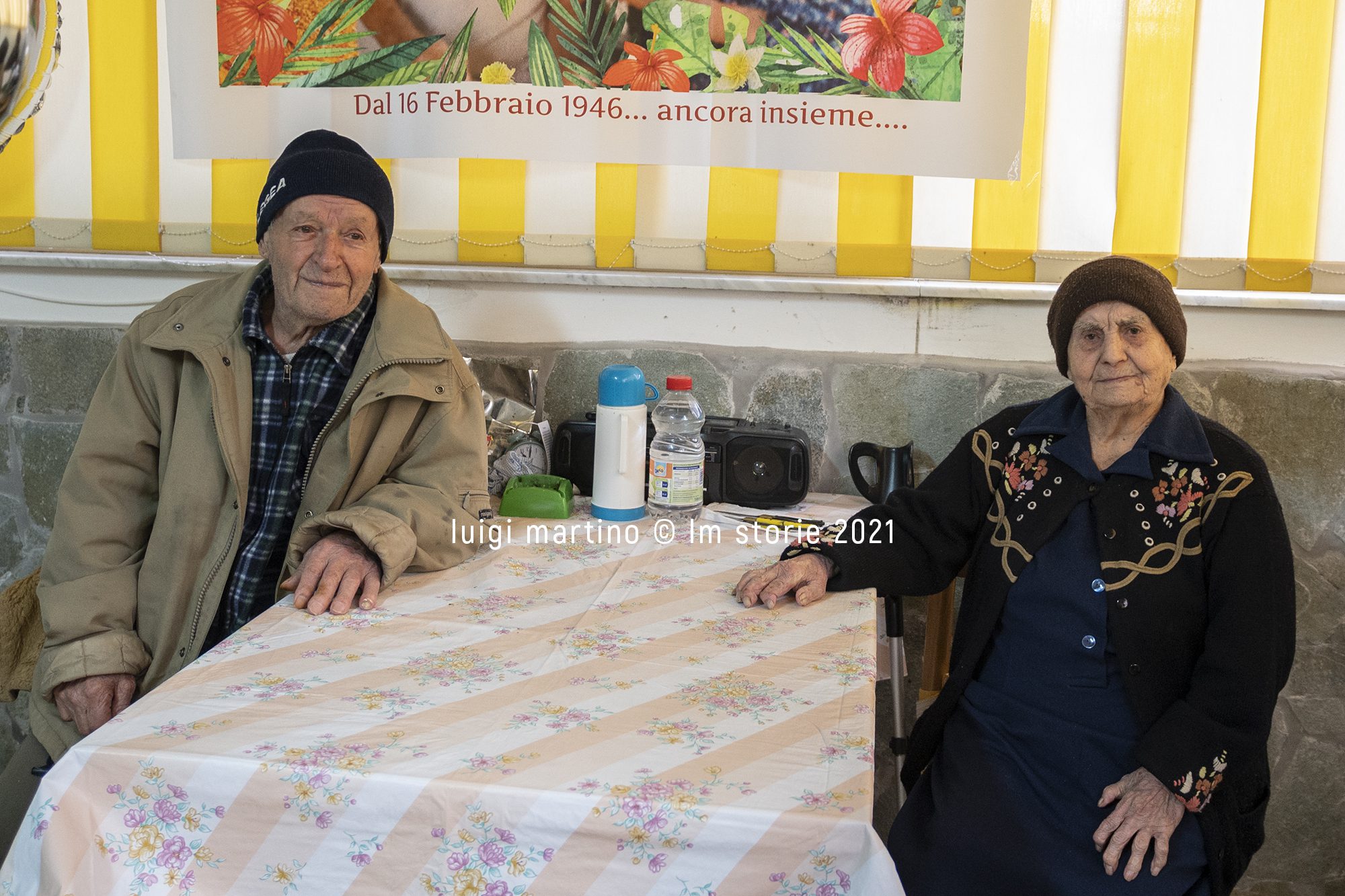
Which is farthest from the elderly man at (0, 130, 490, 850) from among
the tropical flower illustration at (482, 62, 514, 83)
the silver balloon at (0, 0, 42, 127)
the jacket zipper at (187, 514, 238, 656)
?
the silver balloon at (0, 0, 42, 127)

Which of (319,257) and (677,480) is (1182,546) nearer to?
(677,480)

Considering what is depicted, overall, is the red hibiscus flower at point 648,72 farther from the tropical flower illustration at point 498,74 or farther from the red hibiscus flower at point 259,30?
the red hibiscus flower at point 259,30

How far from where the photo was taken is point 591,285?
2.31 metres

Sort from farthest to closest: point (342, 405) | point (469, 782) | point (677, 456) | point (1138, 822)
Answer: point (677, 456)
point (342, 405)
point (1138, 822)
point (469, 782)

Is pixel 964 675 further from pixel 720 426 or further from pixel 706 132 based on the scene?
pixel 706 132

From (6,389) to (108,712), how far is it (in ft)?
3.89

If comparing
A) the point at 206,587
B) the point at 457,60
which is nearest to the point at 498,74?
the point at 457,60

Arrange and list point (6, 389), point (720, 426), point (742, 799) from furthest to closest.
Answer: point (6, 389)
point (720, 426)
point (742, 799)

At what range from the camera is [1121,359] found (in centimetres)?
155

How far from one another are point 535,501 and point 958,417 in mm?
867

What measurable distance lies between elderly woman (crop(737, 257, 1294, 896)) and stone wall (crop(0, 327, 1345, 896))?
1.74ft

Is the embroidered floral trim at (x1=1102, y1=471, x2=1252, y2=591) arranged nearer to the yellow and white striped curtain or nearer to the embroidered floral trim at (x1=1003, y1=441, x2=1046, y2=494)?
the embroidered floral trim at (x1=1003, y1=441, x2=1046, y2=494)

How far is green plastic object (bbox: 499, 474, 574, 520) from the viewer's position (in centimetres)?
201

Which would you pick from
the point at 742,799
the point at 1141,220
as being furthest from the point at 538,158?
the point at 742,799
